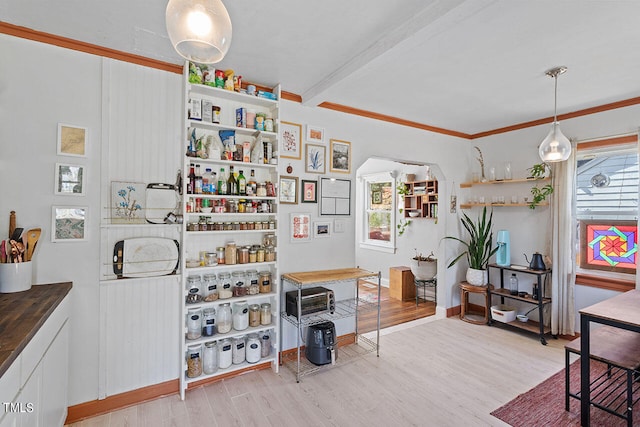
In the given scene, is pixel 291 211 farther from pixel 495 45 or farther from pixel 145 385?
pixel 495 45

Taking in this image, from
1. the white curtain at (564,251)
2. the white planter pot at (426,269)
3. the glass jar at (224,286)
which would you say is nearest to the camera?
the glass jar at (224,286)

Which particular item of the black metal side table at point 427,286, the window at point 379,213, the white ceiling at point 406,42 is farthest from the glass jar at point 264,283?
the window at point 379,213

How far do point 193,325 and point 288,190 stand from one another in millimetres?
1360

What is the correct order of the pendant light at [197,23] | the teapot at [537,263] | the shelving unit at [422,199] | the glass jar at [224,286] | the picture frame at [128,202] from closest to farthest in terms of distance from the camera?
1. the pendant light at [197,23]
2. the picture frame at [128,202]
3. the glass jar at [224,286]
4. the teapot at [537,263]
5. the shelving unit at [422,199]

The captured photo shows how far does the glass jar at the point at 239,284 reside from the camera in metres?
2.48

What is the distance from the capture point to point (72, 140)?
1.98 m

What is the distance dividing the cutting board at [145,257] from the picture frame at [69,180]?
0.43 meters

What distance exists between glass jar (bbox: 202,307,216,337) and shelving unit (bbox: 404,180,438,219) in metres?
3.51

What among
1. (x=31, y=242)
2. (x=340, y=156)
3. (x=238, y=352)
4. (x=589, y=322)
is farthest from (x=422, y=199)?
(x=31, y=242)

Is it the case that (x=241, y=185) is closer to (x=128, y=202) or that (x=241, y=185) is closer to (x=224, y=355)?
(x=128, y=202)

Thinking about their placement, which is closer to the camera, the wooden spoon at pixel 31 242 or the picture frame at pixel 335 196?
the wooden spoon at pixel 31 242

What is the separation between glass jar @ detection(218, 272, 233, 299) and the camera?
2418 mm

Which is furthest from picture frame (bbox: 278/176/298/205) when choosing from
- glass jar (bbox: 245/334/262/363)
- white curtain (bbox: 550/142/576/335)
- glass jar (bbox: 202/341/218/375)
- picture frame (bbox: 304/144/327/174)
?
white curtain (bbox: 550/142/576/335)

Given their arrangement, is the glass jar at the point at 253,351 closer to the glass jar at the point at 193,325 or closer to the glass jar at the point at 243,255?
the glass jar at the point at 193,325
